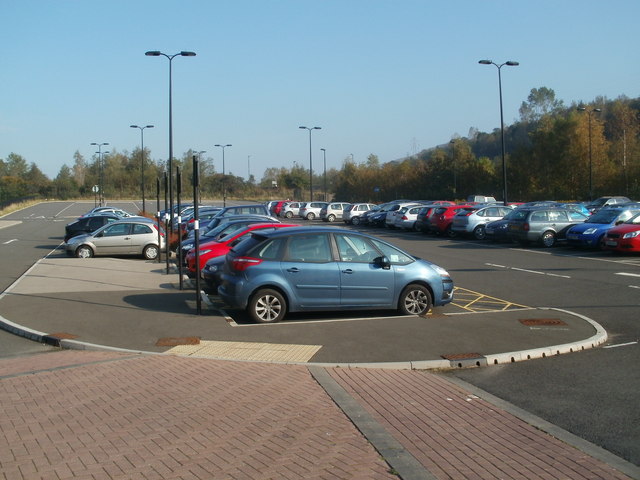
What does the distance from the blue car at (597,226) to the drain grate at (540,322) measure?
12696mm

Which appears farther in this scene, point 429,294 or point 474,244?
point 474,244

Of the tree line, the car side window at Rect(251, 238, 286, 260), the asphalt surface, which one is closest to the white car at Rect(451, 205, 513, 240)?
the tree line

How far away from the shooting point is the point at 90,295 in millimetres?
14070

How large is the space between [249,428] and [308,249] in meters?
5.58

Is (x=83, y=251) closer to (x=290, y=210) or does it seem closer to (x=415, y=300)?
(x=415, y=300)

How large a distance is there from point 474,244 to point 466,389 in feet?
71.9

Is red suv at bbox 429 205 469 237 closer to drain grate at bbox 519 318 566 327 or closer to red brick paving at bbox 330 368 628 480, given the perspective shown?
drain grate at bbox 519 318 566 327

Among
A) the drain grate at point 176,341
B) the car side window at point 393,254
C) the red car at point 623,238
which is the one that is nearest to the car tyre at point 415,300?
the car side window at point 393,254

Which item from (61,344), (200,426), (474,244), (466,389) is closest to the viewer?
(200,426)

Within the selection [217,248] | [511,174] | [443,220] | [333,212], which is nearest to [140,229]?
[217,248]

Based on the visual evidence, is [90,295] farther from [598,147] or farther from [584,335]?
[598,147]

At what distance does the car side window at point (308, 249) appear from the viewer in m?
11.1

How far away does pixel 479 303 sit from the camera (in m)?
13.3

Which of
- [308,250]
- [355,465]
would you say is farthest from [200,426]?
[308,250]
